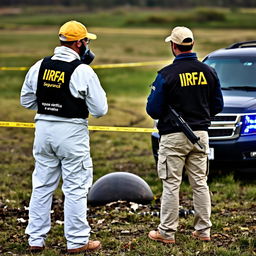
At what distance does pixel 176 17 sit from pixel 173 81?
7847 centimetres

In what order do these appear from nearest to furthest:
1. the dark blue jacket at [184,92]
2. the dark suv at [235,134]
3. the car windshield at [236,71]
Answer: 1. the dark blue jacket at [184,92]
2. the dark suv at [235,134]
3. the car windshield at [236,71]

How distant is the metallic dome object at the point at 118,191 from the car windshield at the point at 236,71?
2320 mm

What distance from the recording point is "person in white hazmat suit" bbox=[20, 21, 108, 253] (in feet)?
18.7

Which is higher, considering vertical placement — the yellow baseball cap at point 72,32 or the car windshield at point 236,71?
the yellow baseball cap at point 72,32

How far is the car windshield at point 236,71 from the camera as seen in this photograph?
9500mm

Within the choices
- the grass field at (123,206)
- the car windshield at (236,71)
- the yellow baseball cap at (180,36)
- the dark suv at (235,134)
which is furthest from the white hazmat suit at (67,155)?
the car windshield at (236,71)

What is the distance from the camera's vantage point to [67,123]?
5.77 meters

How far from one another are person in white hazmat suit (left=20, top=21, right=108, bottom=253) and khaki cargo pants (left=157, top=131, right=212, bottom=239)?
684mm

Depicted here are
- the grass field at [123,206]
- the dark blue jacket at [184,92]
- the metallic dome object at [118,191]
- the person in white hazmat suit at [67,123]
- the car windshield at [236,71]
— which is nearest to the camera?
the person in white hazmat suit at [67,123]

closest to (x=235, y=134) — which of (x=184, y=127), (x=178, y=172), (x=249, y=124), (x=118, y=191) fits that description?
(x=249, y=124)

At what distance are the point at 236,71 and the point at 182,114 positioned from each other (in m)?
4.00

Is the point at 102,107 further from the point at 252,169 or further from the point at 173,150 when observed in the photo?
the point at 252,169

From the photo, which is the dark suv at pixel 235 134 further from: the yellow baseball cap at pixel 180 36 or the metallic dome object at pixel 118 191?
the yellow baseball cap at pixel 180 36

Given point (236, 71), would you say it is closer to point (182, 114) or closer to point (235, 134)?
point (235, 134)
